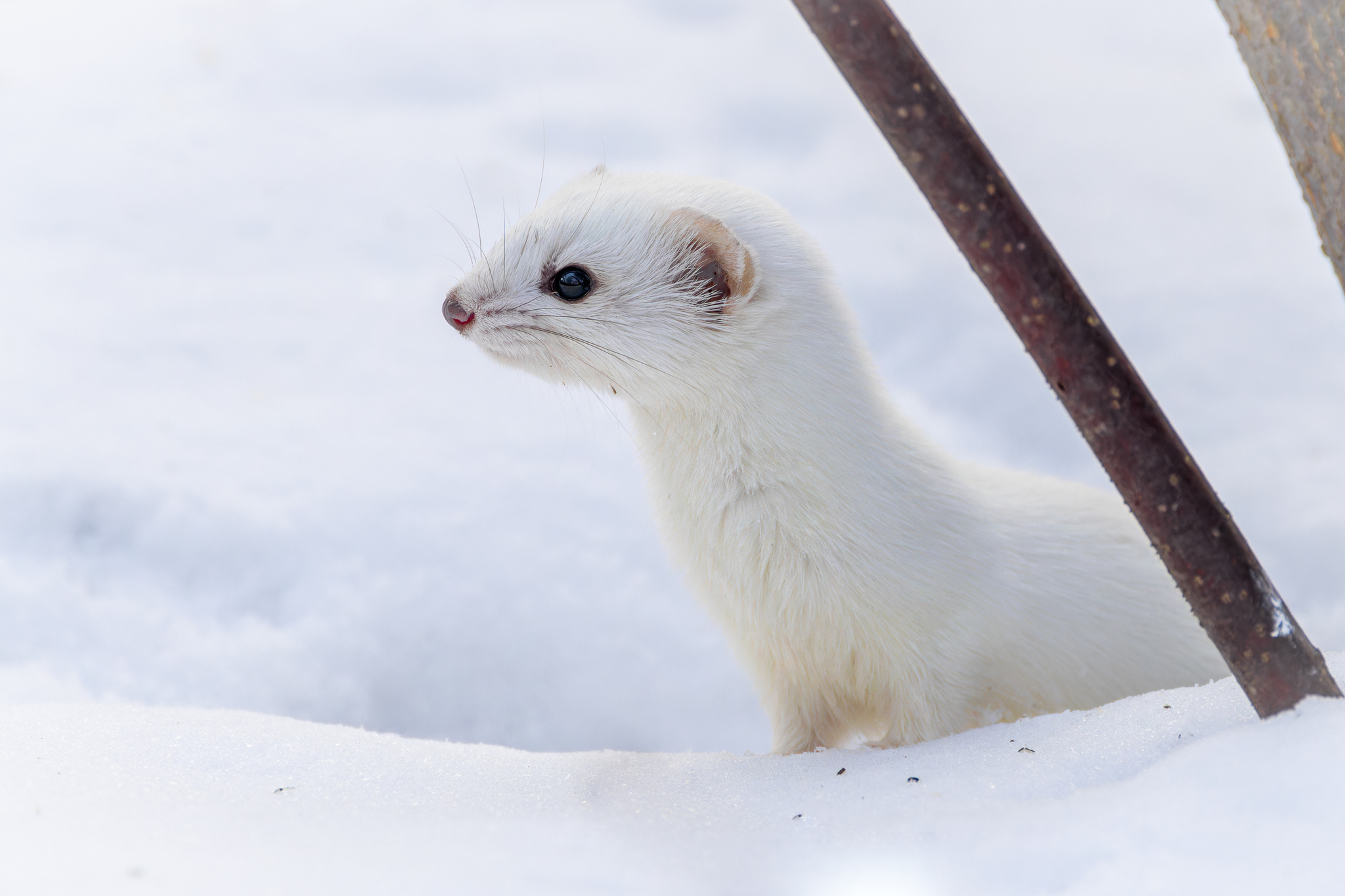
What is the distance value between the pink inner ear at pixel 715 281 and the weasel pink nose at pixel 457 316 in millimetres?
550

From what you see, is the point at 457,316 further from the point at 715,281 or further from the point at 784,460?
the point at 784,460

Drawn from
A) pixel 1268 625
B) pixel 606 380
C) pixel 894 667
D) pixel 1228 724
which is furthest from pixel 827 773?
pixel 606 380

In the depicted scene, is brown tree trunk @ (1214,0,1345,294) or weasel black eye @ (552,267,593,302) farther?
weasel black eye @ (552,267,593,302)

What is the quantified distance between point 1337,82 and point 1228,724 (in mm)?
1096

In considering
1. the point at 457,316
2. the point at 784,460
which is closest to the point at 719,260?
the point at 784,460

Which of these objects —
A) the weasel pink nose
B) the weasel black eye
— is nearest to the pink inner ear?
the weasel black eye

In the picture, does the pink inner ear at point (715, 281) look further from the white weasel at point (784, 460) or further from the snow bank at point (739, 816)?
the snow bank at point (739, 816)

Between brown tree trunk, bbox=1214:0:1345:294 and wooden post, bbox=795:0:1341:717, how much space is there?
22.3 inches

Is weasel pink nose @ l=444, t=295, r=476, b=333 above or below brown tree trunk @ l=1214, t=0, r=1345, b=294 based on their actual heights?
above

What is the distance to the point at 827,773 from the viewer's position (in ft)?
6.68

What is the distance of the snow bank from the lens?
134 centimetres

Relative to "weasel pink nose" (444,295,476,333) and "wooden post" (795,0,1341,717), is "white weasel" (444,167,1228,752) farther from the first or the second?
"wooden post" (795,0,1341,717)

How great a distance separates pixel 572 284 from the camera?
2383 mm

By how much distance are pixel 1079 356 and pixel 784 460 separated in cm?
87
